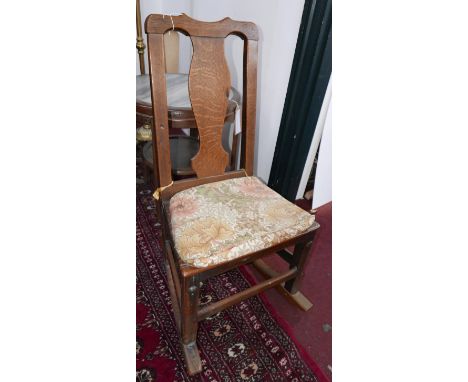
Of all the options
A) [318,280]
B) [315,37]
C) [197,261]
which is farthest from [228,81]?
[318,280]

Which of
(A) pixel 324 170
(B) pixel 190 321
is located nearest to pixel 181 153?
(A) pixel 324 170

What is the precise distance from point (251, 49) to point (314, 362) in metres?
1.32

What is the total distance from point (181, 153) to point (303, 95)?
0.94 m

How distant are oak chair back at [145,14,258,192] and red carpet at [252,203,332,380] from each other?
72cm

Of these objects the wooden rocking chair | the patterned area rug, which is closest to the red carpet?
the patterned area rug

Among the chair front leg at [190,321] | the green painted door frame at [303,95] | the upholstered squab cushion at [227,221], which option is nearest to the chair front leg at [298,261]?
the upholstered squab cushion at [227,221]

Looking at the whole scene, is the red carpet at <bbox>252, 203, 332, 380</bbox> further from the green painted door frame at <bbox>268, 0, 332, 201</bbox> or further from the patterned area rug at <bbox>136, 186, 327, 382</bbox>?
the green painted door frame at <bbox>268, 0, 332, 201</bbox>

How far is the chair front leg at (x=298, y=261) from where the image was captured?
121 cm

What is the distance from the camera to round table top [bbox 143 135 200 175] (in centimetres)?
186

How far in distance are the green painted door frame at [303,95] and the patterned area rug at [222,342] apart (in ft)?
2.61

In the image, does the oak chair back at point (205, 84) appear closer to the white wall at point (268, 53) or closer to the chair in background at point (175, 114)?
the chair in background at point (175, 114)

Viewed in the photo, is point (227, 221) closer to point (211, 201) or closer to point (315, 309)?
point (211, 201)

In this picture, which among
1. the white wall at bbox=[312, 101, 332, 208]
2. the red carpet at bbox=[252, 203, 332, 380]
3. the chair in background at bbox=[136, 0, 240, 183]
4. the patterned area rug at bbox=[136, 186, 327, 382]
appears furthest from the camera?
the white wall at bbox=[312, 101, 332, 208]
